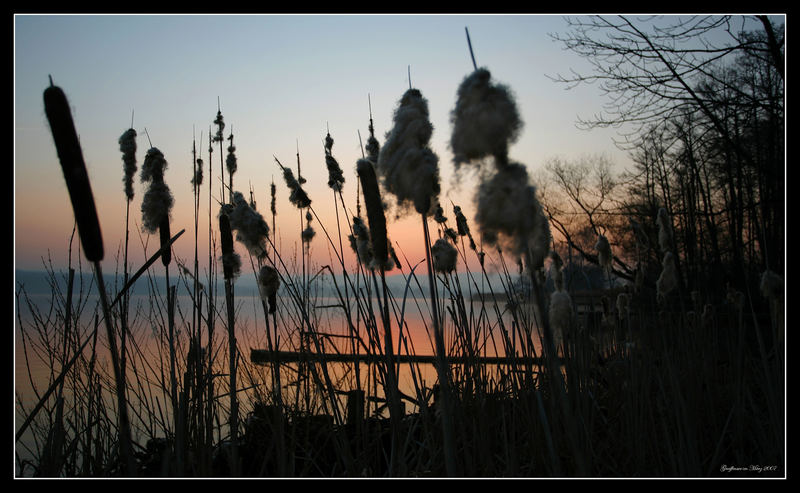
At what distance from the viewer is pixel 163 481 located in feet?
3.64

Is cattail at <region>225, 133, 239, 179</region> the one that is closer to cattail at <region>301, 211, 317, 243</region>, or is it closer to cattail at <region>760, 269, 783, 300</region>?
cattail at <region>301, 211, 317, 243</region>

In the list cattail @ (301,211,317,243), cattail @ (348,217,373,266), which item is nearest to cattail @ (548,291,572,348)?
cattail @ (348,217,373,266)

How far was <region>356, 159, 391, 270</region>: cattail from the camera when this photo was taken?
53.9 inches

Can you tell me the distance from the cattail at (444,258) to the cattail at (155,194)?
3.60ft

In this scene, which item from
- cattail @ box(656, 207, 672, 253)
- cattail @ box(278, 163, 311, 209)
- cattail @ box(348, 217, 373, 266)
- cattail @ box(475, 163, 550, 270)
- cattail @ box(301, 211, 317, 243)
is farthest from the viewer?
cattail @ box(301, 211, 317, 243)

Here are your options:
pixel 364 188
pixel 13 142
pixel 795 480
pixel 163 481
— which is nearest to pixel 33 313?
pixel 13 142

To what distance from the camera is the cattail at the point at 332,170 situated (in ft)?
7.01

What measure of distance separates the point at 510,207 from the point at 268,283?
1.18 meters

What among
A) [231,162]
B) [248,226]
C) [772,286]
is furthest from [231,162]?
[772,286]

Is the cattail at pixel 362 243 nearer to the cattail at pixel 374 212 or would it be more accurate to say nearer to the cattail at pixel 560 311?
the cattail at pixel 374 212

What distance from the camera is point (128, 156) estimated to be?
1.87 metres

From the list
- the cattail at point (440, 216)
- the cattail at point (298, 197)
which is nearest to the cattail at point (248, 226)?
the cattail at point (298, 197)

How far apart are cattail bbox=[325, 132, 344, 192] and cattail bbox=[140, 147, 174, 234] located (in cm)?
67

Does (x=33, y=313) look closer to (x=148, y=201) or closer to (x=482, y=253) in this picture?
(x=148, y=201)
